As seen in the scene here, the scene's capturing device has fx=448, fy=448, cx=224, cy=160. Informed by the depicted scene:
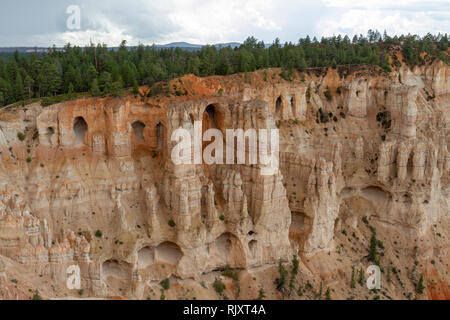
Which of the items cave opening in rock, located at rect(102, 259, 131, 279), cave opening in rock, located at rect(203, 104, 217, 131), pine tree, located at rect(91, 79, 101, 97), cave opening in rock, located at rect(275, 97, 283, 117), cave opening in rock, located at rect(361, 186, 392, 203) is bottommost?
cave opening in rock, located at rect(102, 259, 131, 279)

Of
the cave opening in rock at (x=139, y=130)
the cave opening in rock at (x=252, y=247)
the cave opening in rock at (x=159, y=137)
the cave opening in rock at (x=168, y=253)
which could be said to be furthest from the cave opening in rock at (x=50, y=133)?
the cave opening in rock at (x=252, y=247)

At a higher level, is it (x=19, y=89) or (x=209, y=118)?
(x=19, y=89)

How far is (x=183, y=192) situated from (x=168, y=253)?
328 inches

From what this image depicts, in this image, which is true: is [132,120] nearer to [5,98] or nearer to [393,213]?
[5,98]

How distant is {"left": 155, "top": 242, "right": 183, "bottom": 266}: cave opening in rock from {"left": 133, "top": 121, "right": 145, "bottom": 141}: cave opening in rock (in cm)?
1421

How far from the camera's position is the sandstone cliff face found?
49938 millimetres

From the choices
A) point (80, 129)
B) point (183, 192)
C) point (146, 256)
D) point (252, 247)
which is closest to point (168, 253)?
point (146, 256)

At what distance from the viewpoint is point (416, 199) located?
2776 inches

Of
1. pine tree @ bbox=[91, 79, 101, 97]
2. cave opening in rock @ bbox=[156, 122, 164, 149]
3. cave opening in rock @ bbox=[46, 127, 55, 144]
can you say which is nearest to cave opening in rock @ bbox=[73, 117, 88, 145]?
cave opening in rock @ bbox=[46, 127, 55, 144]

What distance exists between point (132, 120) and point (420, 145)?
4486cm

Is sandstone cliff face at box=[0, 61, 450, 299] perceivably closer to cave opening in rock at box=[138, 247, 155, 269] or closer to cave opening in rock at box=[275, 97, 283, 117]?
cave opening in rock at box=[138, 247, 155, 269]

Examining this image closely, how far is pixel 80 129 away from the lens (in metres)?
56.4

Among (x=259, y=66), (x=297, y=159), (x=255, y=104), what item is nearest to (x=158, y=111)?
(x=255, y=104)

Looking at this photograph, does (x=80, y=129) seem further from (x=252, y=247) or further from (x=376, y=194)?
(x=376, y=194)
